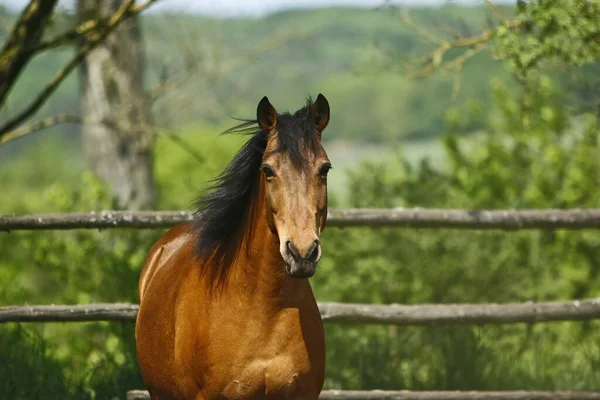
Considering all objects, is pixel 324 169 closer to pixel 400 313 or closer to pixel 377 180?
pixel 400 313

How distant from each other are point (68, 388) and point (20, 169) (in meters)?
59.8

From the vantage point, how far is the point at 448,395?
6.61m

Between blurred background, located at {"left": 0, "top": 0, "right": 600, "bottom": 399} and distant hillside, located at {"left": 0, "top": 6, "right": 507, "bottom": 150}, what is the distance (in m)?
0.07

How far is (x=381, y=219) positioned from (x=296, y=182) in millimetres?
2560

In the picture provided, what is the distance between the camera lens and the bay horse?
14.5 ft

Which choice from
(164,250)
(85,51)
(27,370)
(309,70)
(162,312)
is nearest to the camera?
(162,312)

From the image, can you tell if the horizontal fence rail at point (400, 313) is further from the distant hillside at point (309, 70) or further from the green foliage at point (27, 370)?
the distant hillside at point (309, 70)

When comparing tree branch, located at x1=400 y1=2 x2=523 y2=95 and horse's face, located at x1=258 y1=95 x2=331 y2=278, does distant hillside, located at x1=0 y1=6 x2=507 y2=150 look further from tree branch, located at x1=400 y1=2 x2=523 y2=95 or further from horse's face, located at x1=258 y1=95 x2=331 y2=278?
horse's face, located at x1=258 y1=95 x2=331 y2=278

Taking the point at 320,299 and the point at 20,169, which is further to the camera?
the point at 20,169

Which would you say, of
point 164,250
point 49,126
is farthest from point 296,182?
point 49,126

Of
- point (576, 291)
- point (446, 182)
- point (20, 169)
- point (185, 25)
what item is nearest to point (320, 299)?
point (446, 182)

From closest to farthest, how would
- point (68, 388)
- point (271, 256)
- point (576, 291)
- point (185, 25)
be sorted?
point (271, 256) → point (68, 388) → point (185, 25) → point (576, 291)

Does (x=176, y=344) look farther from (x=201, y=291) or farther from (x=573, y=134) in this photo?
(x=573, y=134)

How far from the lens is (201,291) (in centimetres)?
486
